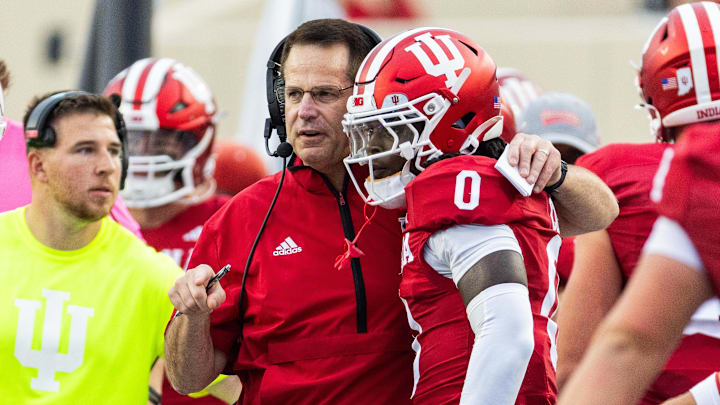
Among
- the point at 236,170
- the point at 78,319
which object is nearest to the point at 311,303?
the point at 78,319

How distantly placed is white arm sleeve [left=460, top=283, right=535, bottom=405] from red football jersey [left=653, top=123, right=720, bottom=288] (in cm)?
66

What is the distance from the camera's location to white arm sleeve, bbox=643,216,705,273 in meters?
1.84

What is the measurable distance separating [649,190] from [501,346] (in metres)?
1.16

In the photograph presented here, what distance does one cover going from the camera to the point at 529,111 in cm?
515

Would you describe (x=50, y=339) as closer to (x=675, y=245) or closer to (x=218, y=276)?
(x=218, y=276)

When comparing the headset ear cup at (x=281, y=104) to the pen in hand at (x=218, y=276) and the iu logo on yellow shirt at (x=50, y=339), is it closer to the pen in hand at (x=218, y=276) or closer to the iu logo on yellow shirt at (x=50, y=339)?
the pen in hand at (x=218, y=276)

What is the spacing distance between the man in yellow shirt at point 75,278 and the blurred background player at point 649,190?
4.39 feet

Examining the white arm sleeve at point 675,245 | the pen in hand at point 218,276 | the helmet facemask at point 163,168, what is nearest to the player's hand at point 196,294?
the pen in hand at point 218,276

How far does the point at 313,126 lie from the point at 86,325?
0.99 meters

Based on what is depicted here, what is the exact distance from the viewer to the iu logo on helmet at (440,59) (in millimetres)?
2922

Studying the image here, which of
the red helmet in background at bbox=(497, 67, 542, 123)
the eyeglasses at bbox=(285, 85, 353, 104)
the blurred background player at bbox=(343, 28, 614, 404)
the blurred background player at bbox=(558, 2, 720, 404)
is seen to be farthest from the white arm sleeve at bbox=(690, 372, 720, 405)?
the red helmet in background at bbox=(497, 67, 542, 123)

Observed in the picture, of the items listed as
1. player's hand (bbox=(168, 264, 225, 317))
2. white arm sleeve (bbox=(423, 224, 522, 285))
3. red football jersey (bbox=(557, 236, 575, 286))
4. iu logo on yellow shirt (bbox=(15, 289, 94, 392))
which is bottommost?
iu logo on yellow shirt (bbox=(15, 289, 94, 392))

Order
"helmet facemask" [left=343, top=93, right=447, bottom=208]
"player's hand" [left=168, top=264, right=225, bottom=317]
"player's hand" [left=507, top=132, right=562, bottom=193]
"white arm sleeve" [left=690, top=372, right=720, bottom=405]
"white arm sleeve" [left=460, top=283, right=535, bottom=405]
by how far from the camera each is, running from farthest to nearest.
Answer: "player's hand" [left=168, top=264, right=225, bottom=317] → "helmet facemask" [left=343, top=93, right=447, bottom=208] → "player's hand" [left=507, top=132, right=562, bottom=193] → "white arm sleeve" [left=690, top=372, right=720, bottom=405] → "white arm sleeve" [left=460, top=283, right=535, bottom=405]

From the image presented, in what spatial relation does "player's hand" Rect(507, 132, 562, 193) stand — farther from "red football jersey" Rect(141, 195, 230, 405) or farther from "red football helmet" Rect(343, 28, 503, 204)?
"red football jersey" Rect(141, 195, 230, 405)
